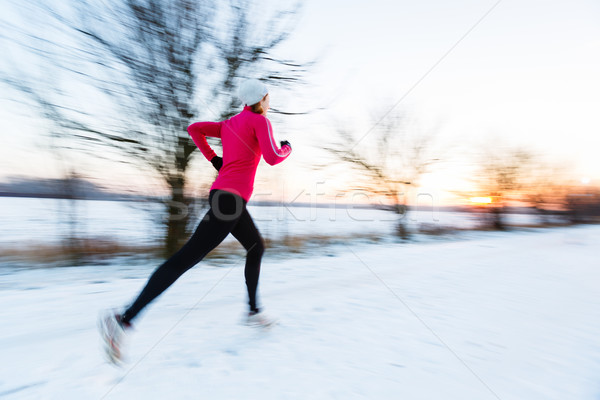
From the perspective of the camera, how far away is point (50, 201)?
405 cm

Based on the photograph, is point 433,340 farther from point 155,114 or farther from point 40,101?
point 40,101

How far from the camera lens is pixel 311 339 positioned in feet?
5.89

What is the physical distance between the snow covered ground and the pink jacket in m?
0.92

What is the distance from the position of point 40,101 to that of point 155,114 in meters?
1.22

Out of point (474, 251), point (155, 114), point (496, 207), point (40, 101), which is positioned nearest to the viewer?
point (40, 101)

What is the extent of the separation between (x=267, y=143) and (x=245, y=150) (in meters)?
0.15

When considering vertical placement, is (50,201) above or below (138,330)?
above

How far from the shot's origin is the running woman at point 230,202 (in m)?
1.44

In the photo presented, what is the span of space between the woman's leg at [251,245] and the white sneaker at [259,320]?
0.04 meters

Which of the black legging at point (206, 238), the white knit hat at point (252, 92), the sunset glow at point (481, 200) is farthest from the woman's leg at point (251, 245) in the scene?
the sunset glow at point (481, 200)

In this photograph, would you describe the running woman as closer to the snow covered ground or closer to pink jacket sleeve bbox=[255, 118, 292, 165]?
pink jacket sleeve bbox=[255, 118, 292, 165]

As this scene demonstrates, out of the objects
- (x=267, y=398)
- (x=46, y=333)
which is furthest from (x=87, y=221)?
(x=267, y=398)

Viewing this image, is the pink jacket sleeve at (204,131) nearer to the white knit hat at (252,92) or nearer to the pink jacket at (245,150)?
the pink jacket at (245,150)

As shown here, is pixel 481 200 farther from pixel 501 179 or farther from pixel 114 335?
pixel 114 335
